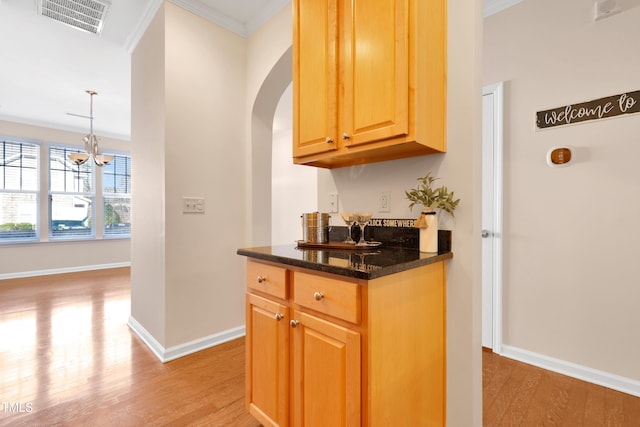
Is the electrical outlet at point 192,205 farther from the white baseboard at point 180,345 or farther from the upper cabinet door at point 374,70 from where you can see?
the upper cabinet door at point 374,70

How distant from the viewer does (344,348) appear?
3.42 feet

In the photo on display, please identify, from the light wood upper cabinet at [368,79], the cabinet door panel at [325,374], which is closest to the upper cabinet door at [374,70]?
the light wood upper cabinet at [368,79]

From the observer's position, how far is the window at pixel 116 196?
6195mm

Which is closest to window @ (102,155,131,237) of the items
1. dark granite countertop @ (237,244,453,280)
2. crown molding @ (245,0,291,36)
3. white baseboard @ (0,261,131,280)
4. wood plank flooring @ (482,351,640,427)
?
white baseboard @ (0,261,131,280)

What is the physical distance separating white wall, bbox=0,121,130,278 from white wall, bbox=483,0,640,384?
7.06 m

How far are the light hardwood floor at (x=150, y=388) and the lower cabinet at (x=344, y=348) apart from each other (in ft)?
1.81

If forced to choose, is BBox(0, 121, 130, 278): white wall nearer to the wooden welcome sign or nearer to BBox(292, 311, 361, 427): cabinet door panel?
BBox(292, 311, 361, 427): cabinet door panel

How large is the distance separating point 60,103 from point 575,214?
657 centimetres

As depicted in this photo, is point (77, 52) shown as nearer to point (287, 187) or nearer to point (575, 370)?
point (287, 187)

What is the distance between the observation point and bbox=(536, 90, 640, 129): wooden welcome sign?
73.9 inches

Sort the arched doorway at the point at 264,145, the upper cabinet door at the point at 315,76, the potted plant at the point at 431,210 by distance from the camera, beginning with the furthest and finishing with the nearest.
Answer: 1. the arched doorway at the point at 264,145
2. the upper cabinet door at the point at 315,76
3. the potted plant at the point at 431,210

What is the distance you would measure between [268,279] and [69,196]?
6.47 metres

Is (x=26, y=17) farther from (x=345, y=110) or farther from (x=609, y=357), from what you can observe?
(x=609, y=357)

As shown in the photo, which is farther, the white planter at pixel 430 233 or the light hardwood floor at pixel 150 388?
the light hardwood floor at pixel 150 388
